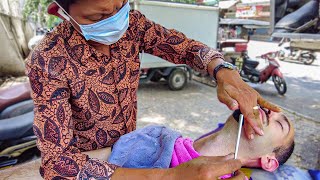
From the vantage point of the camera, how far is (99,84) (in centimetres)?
123

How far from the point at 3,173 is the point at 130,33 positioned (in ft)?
3.63

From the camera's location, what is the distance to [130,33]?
Result: 1416mm

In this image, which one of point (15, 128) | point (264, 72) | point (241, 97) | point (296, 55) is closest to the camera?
point (241, 97)

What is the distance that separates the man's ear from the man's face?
0.08 ft

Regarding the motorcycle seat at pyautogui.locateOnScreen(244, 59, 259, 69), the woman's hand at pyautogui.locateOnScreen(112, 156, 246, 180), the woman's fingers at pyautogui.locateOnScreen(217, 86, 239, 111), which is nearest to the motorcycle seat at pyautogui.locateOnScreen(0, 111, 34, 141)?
the woman's hand at pyautogui.locateOnScreen(112, 156, 246, 180)

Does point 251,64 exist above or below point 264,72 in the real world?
above

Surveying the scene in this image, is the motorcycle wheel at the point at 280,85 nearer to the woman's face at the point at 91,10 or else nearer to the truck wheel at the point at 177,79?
the truck wheel at the point at 177,79

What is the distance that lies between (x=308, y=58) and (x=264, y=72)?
14.7 ft

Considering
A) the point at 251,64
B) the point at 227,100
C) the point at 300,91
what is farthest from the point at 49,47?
the point at 300,91

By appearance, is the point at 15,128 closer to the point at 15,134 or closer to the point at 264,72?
the point at 15,134

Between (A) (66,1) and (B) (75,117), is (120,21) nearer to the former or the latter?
(A) (66,1)

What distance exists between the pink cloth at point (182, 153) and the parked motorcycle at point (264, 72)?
205 inches

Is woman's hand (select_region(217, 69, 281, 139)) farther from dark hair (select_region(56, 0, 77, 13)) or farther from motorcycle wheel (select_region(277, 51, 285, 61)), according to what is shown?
motorcycle wheel (select_region(277, 51, 285, 61))

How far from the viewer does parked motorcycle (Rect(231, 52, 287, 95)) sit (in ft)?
20.4
